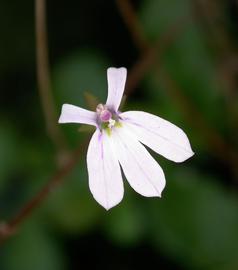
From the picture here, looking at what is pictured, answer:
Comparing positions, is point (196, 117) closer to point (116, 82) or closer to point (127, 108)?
point (127, 108)

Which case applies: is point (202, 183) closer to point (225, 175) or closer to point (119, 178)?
point (225, 175)

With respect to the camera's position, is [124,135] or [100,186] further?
[124,135]

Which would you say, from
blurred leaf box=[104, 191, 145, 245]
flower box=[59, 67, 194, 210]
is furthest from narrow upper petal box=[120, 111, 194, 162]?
blurred leaf box=[104, 191, 145, 245]

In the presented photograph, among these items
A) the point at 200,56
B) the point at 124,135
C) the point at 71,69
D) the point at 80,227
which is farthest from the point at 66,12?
the point at 124,135

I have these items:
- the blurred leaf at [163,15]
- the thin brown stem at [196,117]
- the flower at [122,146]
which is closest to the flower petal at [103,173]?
the flower at [122,146]

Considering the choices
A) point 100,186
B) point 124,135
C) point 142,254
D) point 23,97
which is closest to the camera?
point 100,186

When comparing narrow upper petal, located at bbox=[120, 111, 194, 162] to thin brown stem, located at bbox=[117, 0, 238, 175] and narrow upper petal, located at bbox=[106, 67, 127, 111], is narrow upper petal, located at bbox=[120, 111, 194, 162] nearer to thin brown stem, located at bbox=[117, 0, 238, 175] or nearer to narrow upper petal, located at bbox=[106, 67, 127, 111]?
narrow upper petal, located at bbox=[106, 67, 127, 111]

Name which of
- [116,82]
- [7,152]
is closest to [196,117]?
[7,152]
